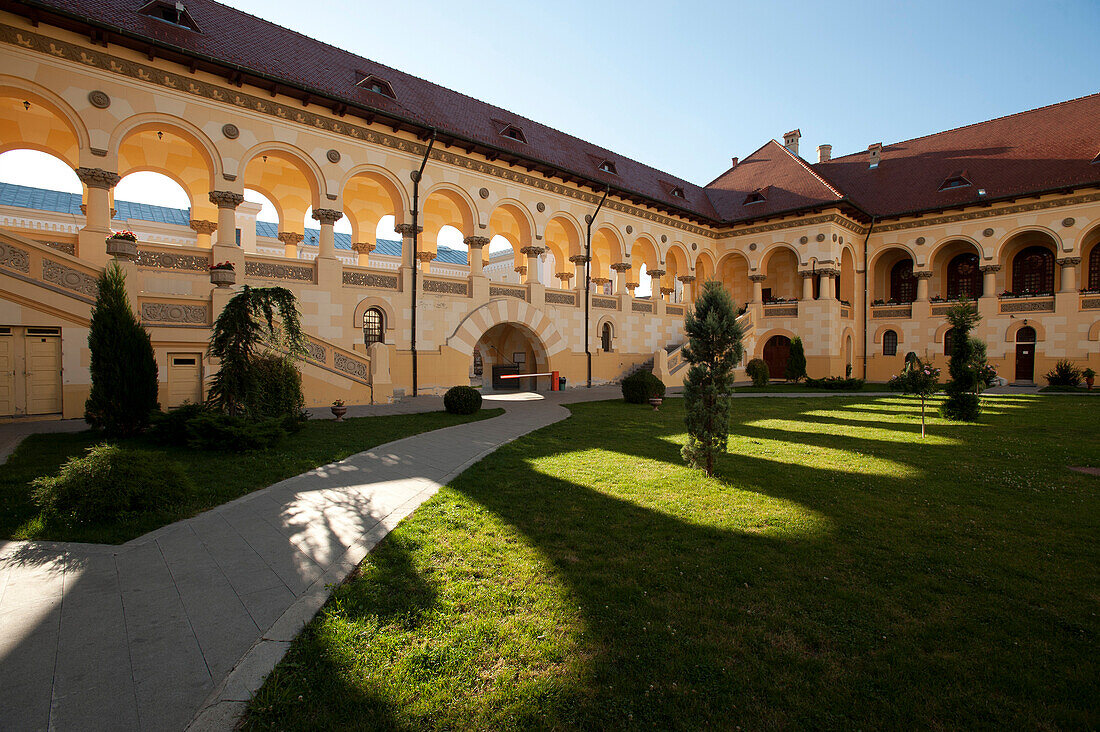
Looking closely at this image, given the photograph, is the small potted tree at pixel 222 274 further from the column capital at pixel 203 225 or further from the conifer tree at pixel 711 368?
the conifer tree at pixel 711 368

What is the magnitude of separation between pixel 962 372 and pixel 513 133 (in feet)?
64.6

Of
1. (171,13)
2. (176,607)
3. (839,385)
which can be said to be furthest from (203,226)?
(839,385)

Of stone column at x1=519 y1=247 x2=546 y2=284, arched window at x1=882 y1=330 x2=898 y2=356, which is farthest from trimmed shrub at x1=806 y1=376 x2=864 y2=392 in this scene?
stone column at x1=519 y1=247 x2=546 y2=284

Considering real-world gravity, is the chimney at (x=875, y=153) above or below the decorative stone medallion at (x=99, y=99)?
above

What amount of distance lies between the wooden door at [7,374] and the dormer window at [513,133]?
18173 millimetres

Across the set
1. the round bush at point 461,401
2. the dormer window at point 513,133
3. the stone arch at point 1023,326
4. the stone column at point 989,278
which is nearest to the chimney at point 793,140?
the stone column at point 989,278

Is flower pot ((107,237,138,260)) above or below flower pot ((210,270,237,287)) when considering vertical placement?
above

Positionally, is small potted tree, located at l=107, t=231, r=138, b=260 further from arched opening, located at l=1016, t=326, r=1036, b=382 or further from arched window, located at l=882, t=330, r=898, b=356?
arched opening, located at l=1016, t=326, r=1036, b=382

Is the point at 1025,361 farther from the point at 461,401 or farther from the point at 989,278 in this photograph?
the point at 461,401

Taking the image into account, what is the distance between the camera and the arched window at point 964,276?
29.2 m

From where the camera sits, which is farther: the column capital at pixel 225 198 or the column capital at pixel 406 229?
the column capital at pixel 406 229

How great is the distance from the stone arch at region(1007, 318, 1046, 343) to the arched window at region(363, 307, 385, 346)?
3203cm

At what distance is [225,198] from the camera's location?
15.6 m

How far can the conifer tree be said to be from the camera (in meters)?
7.08
